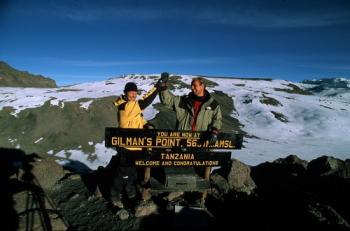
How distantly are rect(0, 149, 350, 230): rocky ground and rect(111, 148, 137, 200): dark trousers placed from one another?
A: 371mm

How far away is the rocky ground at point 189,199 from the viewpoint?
6156 millimetres

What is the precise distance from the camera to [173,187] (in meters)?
6.84

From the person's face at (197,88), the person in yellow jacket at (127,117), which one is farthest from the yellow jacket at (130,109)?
the person's face at (197,88)

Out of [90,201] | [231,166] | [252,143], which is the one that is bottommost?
[252,143]

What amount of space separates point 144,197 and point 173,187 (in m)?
0.91

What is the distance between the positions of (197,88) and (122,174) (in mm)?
2704

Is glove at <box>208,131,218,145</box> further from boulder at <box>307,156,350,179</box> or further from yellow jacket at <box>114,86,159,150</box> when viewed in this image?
boulder at <box>307,156,350,179</box>

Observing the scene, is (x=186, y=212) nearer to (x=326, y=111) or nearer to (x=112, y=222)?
(x=112, y=222)

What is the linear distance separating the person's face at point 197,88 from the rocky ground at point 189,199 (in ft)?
8.83

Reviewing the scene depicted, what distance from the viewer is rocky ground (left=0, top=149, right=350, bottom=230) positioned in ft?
20.2

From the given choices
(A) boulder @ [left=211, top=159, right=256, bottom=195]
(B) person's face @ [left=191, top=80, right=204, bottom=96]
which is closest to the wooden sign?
(B) person's face @ [left=191, top=80, right=204, bottom=96]

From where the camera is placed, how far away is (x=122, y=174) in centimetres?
703

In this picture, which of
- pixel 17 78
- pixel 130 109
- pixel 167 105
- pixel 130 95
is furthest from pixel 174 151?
pixel 17 78

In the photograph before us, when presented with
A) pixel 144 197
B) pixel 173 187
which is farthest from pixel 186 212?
pixel 144 197
